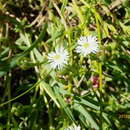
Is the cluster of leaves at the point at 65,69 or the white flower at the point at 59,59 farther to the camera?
the cluster of leaves at the point at 65,69

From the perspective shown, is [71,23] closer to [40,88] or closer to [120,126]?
[40,88]

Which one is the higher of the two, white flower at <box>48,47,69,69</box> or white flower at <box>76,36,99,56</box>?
white flower at <box>48,47,69,69</box>

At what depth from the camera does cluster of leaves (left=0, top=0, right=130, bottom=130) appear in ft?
4.03

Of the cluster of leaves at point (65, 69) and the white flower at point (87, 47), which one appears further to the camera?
the cluster of leaves at point (65, 69)

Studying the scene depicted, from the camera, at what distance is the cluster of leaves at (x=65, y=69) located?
123 centimetres

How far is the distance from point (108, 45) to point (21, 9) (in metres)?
0.42

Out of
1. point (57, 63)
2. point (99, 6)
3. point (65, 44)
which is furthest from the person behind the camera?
point (99, 6)

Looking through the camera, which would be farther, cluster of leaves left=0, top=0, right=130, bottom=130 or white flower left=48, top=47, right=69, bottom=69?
cluster of leaves left=0, top=0, right=130, bottom=130

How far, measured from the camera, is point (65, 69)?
1.14 meters

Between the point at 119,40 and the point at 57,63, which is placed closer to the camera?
the point at 57,63

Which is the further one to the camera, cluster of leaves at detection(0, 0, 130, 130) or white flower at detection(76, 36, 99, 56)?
cluster of leaves at detection(0, 0, 130, 130)

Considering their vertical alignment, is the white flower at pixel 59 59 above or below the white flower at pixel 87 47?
above

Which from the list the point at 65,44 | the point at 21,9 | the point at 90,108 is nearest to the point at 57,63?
the point at 65,44

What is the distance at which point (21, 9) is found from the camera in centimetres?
148
